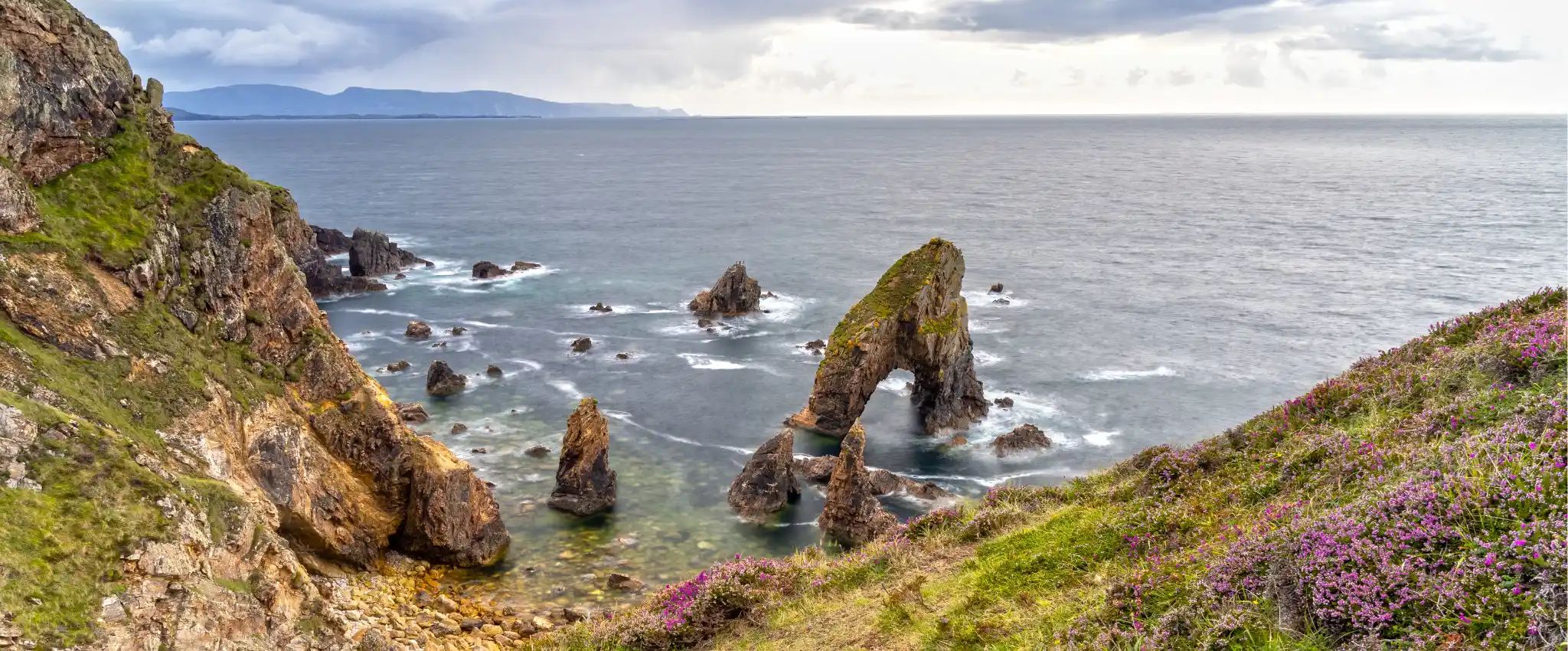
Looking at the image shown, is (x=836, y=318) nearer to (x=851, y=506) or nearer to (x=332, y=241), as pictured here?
(x=851, y=506)

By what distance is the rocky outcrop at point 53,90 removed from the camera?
21.8 meters

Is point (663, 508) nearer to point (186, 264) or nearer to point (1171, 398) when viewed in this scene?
point (186, 264)

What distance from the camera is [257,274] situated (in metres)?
27.1

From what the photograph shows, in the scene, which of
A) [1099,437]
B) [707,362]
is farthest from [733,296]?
[1099,437]

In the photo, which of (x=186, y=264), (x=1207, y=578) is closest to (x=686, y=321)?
(x=186, y=264)

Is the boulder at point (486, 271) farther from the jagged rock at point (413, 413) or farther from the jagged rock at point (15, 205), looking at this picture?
the jagged rock at point (15, 205)

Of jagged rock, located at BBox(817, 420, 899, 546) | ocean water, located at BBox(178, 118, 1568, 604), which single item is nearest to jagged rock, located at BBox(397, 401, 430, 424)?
ocean water, located at BBox(178, 118, 1568, 604)

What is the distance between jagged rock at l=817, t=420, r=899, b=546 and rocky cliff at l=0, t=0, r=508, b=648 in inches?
516

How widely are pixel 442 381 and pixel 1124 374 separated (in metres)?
44.3

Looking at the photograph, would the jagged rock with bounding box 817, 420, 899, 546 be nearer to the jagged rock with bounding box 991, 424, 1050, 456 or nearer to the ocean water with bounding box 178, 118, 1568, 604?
the ocean water with bounding box 178, 118, 1568, 604

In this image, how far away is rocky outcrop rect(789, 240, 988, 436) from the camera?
48.6 m

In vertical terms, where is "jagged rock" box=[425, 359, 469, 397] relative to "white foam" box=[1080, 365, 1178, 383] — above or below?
above

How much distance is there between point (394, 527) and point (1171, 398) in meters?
45.7

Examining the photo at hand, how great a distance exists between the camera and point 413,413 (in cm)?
4900
